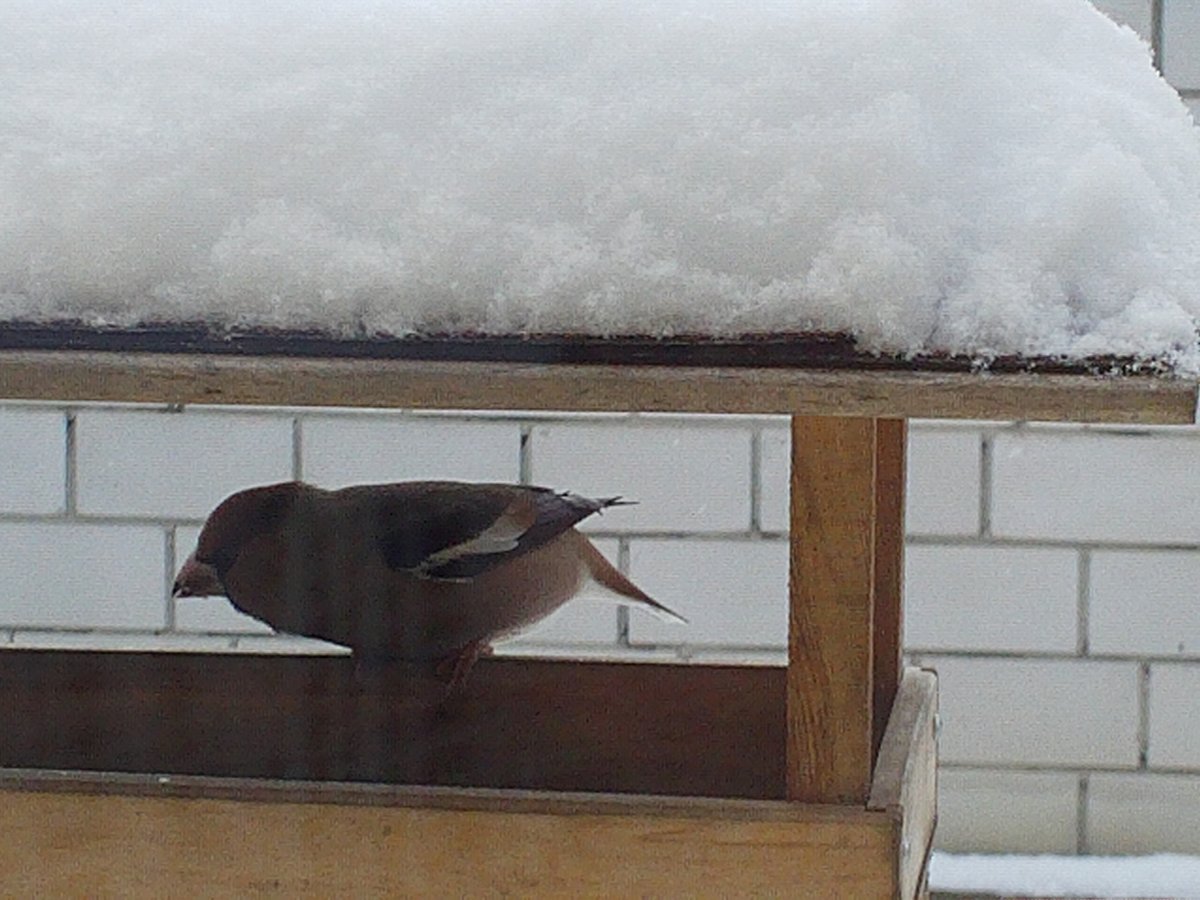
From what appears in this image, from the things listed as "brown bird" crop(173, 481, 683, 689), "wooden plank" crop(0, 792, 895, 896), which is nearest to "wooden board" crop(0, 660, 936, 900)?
"wooden plank" crop(0, 792, 895, 896)

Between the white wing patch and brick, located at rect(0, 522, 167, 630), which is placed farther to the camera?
brick, located at rect(0, 522, 167, 630)

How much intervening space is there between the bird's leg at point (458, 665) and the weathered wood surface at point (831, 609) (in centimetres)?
27

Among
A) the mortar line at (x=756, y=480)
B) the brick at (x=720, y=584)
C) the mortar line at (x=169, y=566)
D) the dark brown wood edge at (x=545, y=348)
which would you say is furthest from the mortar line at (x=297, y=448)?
the dark brown wood edge at (x=545, y=348)

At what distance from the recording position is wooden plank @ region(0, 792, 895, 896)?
643 mm

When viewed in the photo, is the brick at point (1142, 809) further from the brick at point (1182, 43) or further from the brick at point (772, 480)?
the brick at point (1182, 43)

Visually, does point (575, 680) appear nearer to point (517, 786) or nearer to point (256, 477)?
point (517, 786)

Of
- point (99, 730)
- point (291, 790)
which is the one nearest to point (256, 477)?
point (99, 730)

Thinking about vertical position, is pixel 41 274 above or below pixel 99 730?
above

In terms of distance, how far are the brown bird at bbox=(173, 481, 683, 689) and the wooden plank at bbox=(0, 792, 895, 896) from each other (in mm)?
189

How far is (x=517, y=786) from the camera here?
2.90 ft

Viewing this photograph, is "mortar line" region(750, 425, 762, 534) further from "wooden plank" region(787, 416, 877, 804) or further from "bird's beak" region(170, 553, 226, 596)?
"wooden plank" region(787, 416, 877, 804)

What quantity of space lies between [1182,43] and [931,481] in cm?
48

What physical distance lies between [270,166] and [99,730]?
0.46 metres

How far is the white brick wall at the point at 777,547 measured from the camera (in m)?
1.63
